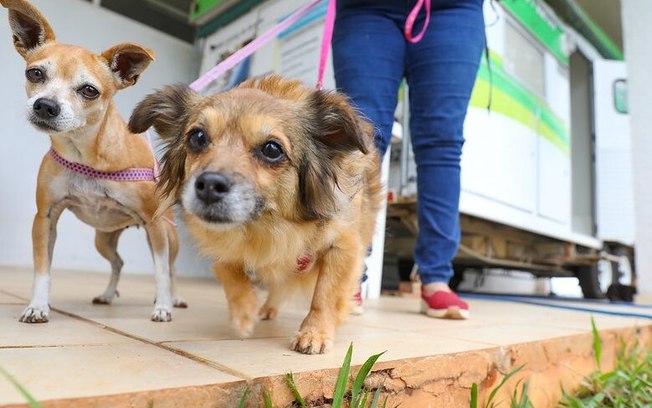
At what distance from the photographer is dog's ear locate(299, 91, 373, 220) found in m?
1.34

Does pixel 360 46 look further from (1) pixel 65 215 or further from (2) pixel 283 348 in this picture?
(1) pixel 65 215

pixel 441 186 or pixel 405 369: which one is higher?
pixel 441 186

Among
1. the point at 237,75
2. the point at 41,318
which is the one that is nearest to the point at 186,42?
the point at 237,75

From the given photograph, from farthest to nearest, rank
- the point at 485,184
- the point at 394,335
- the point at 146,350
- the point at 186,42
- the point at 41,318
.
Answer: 1. the point at 186,42
2. the point at 485,184
3. the point at 394,335
4. the point at 41,318
5. the point at 146,350

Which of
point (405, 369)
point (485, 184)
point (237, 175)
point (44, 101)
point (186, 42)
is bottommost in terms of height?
point (405, 369)

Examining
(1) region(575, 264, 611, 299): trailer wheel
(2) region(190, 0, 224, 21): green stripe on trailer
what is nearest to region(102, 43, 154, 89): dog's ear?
(2) region(190, 0, 224, 21): green stripe on trailer

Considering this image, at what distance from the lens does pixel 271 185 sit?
1.25 meters

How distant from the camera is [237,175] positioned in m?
Result: 1.12

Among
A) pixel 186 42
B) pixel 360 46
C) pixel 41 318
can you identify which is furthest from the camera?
pixel 186 42

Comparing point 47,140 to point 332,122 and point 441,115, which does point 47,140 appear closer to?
point 441,115

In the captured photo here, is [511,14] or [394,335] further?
[511,14]

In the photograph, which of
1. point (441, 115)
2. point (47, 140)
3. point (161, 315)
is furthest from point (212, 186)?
point (47, 140)

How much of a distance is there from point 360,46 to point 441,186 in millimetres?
673

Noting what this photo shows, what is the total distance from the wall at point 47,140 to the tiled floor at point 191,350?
220cm
